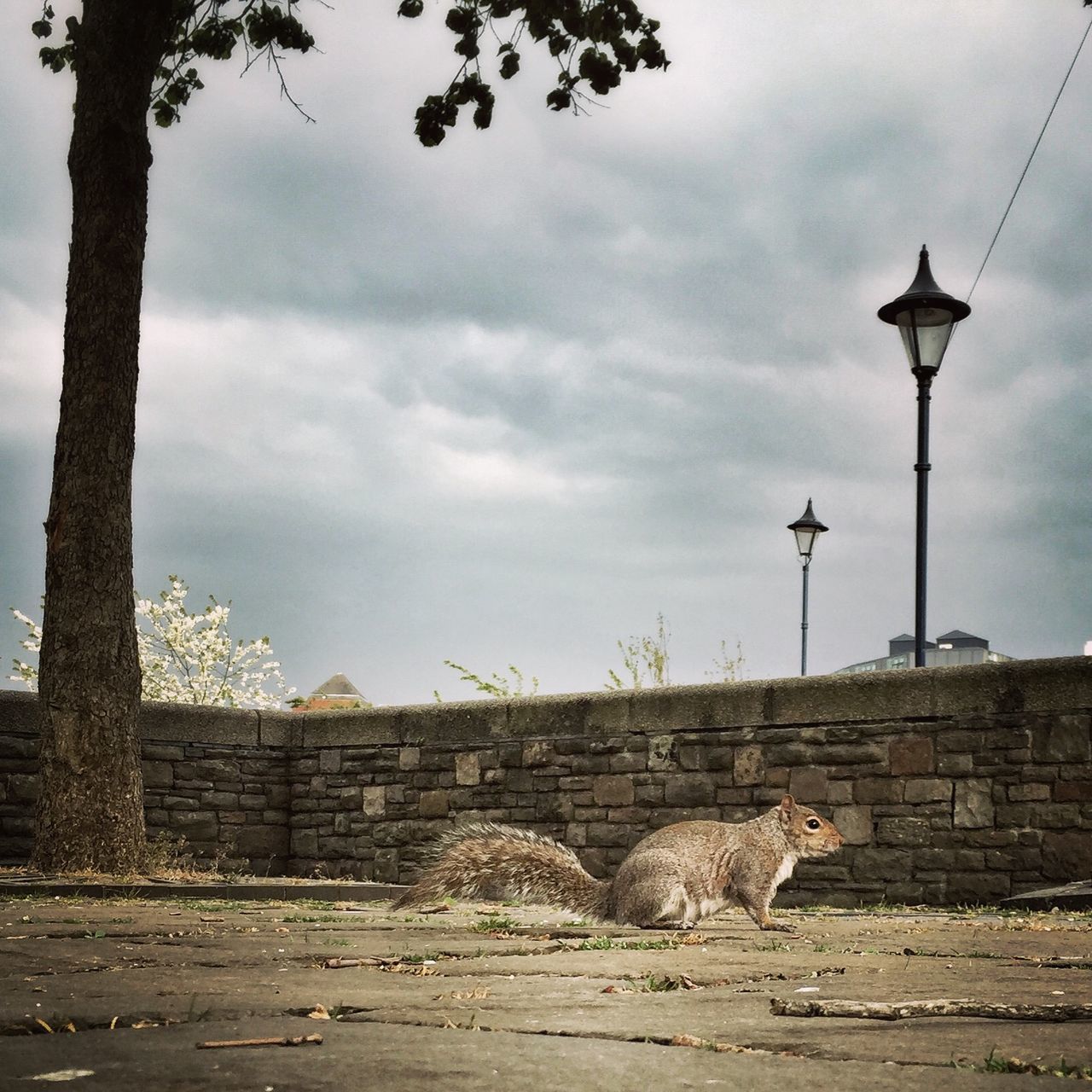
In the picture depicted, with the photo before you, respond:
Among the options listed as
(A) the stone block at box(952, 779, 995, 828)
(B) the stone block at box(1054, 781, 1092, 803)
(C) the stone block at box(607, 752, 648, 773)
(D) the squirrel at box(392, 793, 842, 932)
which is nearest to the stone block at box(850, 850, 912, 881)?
(A) the stone block at box(952, 779, 995, 828)

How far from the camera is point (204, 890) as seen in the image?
8805 millimetres

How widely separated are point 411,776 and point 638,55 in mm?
6575

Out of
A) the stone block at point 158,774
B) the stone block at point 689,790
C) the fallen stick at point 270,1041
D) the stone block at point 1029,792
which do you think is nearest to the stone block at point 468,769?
the stone block at point 689,790

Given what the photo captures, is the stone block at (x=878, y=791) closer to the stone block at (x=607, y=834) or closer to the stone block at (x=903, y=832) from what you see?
the stone block at (x=903, y=832)

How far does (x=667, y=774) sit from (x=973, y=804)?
7.68 ft

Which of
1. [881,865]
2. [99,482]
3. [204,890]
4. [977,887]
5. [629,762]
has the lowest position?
[204,890]

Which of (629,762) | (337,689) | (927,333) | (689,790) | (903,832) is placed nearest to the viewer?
(903,832)

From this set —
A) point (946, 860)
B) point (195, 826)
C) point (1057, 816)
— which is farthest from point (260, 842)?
point (1057, 816)

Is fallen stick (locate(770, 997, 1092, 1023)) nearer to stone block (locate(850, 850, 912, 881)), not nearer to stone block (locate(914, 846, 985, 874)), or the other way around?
stone block (locate(914, 846, 985, 874))

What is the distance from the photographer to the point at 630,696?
10.5m

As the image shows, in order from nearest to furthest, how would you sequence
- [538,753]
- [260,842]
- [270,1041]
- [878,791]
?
[270,1041], [878,791], [538,753], [260,842]

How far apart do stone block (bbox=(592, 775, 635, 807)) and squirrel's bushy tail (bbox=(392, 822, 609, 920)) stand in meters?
3.37

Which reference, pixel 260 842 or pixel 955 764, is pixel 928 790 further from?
pixel 260 842

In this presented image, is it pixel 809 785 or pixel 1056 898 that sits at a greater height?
pixel 809 785
